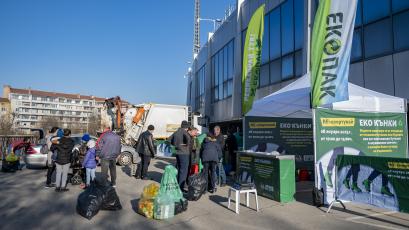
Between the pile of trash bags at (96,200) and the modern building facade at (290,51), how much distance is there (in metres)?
9.40

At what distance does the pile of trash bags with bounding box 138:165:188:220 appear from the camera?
6168 millimetres

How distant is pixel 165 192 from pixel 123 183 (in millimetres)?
4372

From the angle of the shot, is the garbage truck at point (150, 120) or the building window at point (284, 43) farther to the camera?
the garbage truck at point (150, 120)

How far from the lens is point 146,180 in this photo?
36.0ft

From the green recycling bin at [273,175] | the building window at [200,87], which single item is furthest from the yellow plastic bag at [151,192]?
the building window at [200,87]

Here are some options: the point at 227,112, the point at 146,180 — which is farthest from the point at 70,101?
the point at 146,180

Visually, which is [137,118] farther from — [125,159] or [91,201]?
[91,201]

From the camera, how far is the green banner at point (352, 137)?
285 inches

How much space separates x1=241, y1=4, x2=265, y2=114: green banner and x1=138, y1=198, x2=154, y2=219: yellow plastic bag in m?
5.07

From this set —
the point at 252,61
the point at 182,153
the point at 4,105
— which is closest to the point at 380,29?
the point at 252,61

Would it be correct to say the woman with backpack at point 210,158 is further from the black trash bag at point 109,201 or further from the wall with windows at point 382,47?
the wall with windows at point 382,47

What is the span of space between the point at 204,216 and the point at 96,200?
208 centimetres

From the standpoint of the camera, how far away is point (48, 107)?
129 m

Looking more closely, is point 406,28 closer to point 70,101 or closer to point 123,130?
point 123,130
